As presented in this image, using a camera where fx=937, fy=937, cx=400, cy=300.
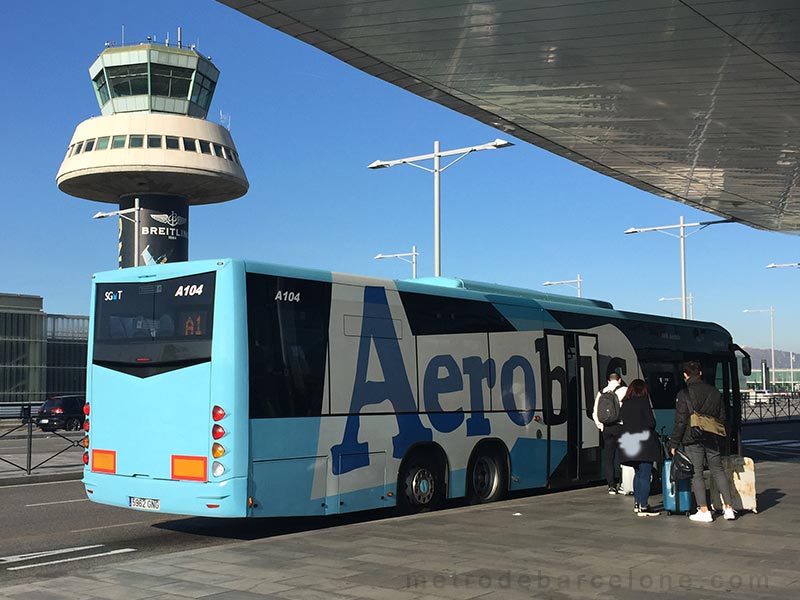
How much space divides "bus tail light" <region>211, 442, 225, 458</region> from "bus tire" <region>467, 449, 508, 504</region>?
15.5ft

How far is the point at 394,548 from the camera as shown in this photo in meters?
9.27

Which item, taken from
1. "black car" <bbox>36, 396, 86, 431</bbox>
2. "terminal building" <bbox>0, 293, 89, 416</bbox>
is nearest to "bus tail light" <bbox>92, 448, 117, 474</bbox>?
"black car" <bbox>36, 396, 86, 431</bbox>

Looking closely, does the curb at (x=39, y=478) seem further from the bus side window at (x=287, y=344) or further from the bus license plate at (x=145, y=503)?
the bus side window at (x=287, y=344)

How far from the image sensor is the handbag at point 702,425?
11352 mm

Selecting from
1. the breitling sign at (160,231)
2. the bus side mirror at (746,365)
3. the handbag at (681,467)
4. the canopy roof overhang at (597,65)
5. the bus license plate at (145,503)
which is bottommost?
the bus license plate at (145,503)

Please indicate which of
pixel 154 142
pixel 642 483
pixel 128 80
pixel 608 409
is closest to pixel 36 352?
pixel 154 142

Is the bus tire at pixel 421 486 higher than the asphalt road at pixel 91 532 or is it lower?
higher

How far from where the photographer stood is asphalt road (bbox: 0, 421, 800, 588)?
31.2 ft

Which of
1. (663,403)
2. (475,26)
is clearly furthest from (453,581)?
(663,403)

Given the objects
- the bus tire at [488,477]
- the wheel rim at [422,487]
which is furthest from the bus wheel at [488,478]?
the wheel rim at [422,487]

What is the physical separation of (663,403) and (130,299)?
11.0 m

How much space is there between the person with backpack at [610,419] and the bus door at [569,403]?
0.93m

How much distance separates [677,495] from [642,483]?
1.48ft

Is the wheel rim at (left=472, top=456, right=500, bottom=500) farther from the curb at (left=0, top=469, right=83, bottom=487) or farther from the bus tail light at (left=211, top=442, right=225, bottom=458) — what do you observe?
the curb at (left=0, top=469, right=83, bottom=487)
